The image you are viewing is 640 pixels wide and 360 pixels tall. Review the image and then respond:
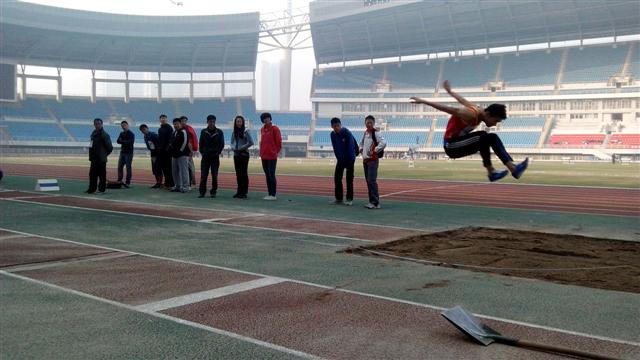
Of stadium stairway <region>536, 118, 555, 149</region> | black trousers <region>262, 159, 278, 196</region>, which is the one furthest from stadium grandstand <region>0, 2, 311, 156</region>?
black trousers <region>262, 159, 278, 196</region>

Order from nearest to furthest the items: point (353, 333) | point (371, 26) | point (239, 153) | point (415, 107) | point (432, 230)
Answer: point (353, 333), point (432, 230), point (239, 153), point (371, 26), point (415, 107)

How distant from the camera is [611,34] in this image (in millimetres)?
61000

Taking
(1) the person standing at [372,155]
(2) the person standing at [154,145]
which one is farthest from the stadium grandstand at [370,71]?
(1) the person standing at [372,155]

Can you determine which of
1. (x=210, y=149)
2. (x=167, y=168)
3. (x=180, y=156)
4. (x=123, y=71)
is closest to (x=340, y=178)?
(x=210, y=149)

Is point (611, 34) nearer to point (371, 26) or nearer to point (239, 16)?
point (371, 26)

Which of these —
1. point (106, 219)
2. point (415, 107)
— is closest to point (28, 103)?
point (415, 107)

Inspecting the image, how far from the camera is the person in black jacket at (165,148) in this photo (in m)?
14.2

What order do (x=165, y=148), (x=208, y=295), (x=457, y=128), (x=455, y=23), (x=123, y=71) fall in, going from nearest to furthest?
(x=208, y=295) → (x=457, y=128) → (x=165, y=148) → (x=455, y=23) → (x=123, y=71)

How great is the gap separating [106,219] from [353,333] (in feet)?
21.0

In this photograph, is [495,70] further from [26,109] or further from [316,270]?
[316,270]

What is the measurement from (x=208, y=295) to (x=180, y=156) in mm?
10183

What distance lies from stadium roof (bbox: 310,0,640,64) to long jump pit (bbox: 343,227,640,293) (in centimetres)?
5827

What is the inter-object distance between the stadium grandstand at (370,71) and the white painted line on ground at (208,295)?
58.1 meters

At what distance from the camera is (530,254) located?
600cm
